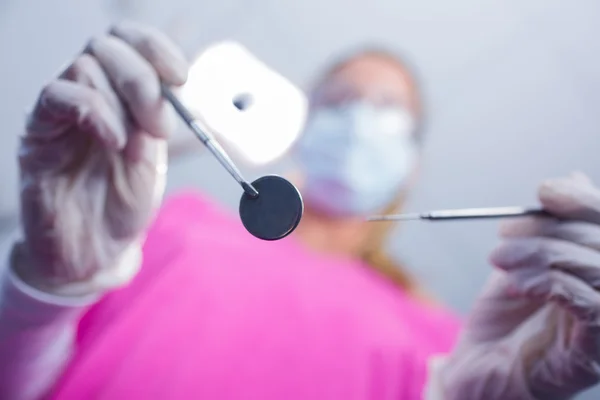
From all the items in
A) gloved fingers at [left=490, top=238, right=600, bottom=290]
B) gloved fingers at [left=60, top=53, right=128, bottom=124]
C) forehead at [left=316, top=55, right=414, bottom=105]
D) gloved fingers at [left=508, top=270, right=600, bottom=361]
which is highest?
gloved fingers at [left=60, top=53, right=128, bottom=124]

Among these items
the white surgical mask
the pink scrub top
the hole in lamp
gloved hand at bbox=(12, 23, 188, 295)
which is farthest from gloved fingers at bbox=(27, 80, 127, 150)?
the white surgical mask

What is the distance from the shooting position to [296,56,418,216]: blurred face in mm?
1117

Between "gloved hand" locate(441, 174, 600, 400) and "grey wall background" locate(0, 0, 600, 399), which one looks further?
"grey wall background" locate(0, 0, 600, 399)

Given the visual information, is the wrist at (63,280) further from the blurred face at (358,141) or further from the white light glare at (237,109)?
the blurred face at (358,141)

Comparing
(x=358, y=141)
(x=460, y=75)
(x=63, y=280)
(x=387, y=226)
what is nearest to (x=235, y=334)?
(x=63, y=280)

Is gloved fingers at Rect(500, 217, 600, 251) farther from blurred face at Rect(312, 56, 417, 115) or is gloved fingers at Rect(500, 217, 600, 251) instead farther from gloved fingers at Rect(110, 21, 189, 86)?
blurred face at Rect(312, 56, 417, 115)

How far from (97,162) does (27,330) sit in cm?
20

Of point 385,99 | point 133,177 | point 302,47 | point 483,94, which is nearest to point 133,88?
point 133,177

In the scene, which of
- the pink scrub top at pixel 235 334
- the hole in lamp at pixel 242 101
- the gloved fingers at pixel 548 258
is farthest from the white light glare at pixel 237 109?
the gloved fingers at pixel 548 258

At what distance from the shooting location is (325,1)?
4.50ft

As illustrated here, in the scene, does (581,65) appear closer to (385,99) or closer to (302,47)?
(385,99)

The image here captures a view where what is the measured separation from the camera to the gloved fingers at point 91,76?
23.2 inches

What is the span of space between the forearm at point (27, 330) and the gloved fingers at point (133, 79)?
0.22 meters

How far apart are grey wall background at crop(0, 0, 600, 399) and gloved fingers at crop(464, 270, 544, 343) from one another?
0.69 meters
